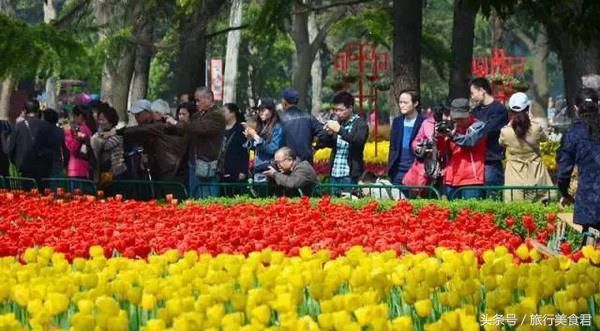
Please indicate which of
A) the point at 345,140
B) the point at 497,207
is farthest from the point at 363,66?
the point at 497,207

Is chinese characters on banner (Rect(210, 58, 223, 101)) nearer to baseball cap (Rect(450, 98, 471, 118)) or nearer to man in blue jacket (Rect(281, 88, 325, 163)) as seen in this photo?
man in blue jacket (Rect(281, 88, 325, 163))

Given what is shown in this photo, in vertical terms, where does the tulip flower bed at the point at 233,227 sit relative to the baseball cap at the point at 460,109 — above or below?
below

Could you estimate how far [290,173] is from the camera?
44.9 ft

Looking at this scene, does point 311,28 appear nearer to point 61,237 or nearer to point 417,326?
point 61,237

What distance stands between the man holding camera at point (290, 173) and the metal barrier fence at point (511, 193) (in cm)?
137

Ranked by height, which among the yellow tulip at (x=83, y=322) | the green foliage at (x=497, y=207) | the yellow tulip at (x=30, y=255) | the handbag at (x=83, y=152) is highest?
the handbag at (x=83, y=152)

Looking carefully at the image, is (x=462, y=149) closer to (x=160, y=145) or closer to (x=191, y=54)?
(x=160, y=145)

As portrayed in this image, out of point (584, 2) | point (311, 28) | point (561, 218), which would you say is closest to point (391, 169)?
point (561, 218)

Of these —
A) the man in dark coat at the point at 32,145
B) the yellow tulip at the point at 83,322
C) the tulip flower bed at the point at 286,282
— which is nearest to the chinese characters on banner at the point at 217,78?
the man in dark coat at the point at 32,145

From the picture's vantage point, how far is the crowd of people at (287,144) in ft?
44.9

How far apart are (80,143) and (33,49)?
1.25m

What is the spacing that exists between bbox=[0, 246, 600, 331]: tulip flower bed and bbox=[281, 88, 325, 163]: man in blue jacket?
754 cm

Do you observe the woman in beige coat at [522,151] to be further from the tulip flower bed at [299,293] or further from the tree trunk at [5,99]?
the tree trunk at [5,99]

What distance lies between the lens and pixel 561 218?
10.7 m
